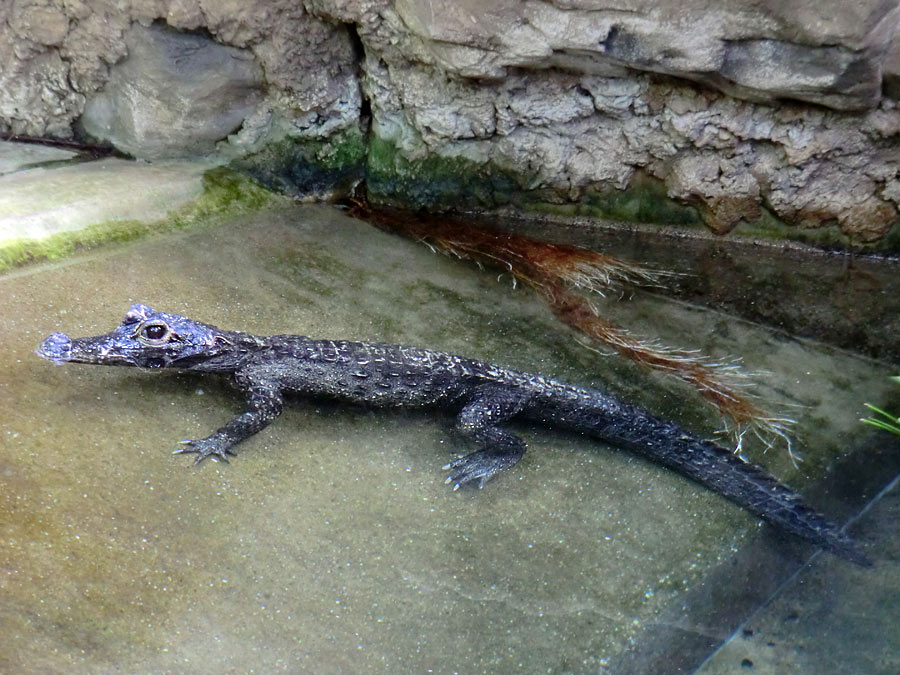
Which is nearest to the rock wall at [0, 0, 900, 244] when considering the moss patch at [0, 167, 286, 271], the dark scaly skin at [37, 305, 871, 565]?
the moss patch at [0, 167, 286, 271]

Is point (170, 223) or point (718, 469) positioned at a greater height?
point (170, 223)

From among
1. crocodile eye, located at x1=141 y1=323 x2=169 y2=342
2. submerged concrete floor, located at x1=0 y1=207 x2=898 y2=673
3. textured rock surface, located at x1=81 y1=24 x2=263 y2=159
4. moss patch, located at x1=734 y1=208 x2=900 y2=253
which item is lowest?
submerged concrete floor, located at x1=0 y1=207 x2=898 y2=673

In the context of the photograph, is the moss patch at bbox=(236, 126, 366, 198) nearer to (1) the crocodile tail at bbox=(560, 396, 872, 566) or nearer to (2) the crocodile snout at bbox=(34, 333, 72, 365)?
(2) the crocodile snout at bbox=(34, 333, 72, 365)

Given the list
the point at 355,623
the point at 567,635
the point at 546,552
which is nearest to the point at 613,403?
the point at 546,552

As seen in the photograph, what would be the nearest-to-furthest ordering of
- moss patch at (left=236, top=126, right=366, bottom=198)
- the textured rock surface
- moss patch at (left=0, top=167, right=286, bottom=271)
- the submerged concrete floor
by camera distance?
the submerged concrete floor < moss patch at (left=0, top=167, right=286, bottom=271) < the textured rock surface < moss patch at (left=236, top=126, right=366, bottom=198)

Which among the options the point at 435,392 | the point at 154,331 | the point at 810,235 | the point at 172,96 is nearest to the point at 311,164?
the point at 172,96

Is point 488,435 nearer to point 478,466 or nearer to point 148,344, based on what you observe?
point 478,466

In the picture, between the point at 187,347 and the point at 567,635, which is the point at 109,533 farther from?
the point at 567,635

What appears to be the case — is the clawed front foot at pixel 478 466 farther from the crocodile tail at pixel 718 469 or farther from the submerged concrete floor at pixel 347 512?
the crocodile tail at pixel 718 469
